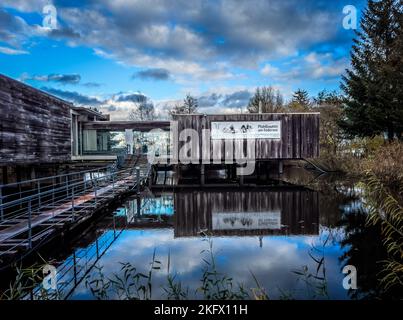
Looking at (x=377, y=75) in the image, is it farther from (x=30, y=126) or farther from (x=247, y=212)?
(x=30, y=126)

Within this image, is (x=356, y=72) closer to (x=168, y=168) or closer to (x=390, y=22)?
(x=390, y=22)

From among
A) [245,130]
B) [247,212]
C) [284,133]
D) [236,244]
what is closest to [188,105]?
[245,130]

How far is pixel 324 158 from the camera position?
27203mm

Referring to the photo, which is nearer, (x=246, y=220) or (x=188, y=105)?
(x=246, y=220)

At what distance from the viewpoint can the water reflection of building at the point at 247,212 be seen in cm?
885

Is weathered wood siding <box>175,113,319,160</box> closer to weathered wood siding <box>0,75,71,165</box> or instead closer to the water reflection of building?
the water reflection of building

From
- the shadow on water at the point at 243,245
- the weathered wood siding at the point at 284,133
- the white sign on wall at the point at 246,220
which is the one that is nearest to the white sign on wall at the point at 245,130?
the weathered wood siding at the point at 284,133

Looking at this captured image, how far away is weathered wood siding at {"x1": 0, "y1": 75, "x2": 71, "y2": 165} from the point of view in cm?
1468

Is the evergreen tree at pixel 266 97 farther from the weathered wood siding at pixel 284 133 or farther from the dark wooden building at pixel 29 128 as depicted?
the dark wooden building at pixel 29 128

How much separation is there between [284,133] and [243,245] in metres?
13.0

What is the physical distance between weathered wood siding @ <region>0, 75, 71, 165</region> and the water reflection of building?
8.62 m

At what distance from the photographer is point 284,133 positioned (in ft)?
62.8

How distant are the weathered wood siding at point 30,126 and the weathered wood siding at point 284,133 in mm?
8167

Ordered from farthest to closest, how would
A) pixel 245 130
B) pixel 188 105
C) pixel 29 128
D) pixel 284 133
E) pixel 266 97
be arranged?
pixel 188 105
pixel 266 97
pixel 284 133
pixel 245 130
pixel 29 128
